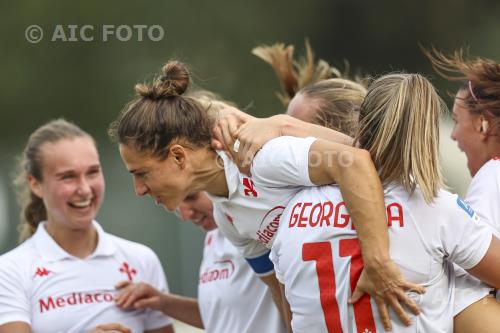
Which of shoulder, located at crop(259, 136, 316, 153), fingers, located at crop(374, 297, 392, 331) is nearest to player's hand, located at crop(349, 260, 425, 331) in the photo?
fingers, located at crop(374, 297, 392, 331)

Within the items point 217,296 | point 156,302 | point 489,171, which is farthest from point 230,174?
point 156,302

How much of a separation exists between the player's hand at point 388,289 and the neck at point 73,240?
1.80m

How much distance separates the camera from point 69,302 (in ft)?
13.2

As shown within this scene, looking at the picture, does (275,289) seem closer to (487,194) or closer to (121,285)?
(121,285)

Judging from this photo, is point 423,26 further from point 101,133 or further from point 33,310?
point 33,310

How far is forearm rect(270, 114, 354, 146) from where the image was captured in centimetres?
322

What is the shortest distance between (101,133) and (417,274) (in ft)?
35.7

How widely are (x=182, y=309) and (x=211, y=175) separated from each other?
106 cm

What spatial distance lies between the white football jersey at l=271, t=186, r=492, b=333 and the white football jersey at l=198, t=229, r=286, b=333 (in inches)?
36.3

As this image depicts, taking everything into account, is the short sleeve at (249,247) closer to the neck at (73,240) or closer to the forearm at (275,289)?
the forearm at (275,289)

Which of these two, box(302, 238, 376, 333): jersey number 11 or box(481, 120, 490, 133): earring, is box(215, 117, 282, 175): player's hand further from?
box(481, 120, 490, 133): earring

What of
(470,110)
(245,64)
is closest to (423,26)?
(245,64)

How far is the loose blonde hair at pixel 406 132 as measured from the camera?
111 inches

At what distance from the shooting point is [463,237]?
110 inches
